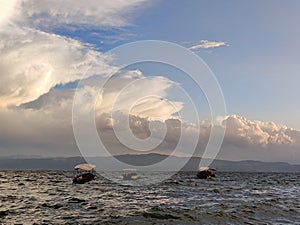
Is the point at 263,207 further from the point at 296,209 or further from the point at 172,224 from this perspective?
the point at 172,224

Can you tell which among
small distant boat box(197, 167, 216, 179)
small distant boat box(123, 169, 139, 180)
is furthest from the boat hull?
small distant boat box(197, 167, 216, 179)

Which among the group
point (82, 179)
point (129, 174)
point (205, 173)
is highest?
point (205, 173)

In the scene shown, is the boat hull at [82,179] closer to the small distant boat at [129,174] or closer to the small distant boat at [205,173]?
the small distant boat at [129,174]

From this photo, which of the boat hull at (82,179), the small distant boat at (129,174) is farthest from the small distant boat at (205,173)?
the boat hull at (82,179)

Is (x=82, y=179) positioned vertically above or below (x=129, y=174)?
below

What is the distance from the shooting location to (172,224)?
2795cm

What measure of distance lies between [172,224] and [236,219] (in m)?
6.53

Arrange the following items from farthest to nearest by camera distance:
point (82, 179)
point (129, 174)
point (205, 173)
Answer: point (205, 173)
point (129, 174)
point (82, 179)

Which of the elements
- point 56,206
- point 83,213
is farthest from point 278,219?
point 56,206

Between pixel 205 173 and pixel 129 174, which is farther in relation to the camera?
pixel 205 173

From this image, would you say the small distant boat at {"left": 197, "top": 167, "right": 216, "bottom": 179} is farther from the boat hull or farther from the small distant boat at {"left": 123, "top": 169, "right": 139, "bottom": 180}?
the boat hull

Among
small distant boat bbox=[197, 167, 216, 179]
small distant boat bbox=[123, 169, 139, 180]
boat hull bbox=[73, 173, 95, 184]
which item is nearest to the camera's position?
boat hull bbox=[73, 173, 95, 184]

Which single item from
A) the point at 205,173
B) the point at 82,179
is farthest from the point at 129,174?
the point at 205,173

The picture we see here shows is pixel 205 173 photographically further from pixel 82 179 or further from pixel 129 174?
pixel 82 179
